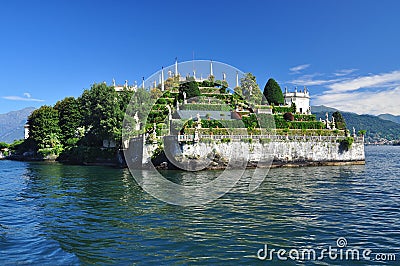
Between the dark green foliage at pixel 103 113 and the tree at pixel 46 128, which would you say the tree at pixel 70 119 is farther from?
the dark green foliage at pixel 103 113

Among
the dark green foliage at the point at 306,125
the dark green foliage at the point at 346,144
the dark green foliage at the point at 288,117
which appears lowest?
the dark green foliage at the point at 346,144

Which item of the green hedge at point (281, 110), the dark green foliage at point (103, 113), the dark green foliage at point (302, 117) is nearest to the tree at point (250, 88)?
the green hedge at point (281, 110)

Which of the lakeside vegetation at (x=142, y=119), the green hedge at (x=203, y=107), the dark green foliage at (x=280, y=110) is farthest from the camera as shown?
the dark green foliage at (x=280, y=110)

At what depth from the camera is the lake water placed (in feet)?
36.5

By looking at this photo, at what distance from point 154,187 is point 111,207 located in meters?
7.40

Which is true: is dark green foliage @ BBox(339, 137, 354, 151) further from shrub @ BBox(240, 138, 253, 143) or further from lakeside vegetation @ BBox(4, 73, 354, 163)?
shrub @ BBox(240, 138, 253, 143)

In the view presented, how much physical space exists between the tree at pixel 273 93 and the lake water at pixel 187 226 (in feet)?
135

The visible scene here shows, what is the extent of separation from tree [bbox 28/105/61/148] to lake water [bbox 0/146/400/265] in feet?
159

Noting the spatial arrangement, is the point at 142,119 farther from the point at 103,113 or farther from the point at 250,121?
the point at 250,121

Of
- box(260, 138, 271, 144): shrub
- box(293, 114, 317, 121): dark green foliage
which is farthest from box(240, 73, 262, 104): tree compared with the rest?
box(260, 138, 271, 144): shrub

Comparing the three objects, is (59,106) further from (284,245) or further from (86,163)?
(284,245)

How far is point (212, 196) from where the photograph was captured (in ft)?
71.2

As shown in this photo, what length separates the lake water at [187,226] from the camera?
11.1m

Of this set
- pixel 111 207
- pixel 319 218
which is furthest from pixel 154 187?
pixel 319 218
